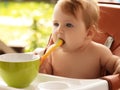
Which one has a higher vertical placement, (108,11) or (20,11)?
(108,11)

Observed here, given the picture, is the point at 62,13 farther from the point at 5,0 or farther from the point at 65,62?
the point at 5,0

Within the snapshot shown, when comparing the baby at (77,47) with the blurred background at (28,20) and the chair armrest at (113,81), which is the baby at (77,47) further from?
the blurred background at (28,20)

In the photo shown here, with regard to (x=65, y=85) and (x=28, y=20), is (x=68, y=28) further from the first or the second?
(x=28, y=20)

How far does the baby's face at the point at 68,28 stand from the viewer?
43.9 inches

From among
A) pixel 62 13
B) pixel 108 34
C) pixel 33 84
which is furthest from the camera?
pixel 108 34

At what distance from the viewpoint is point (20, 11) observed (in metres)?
2.81

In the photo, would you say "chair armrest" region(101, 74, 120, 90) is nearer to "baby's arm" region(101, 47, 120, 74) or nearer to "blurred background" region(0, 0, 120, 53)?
"baby's arm" region(101, 47, 120, 74)

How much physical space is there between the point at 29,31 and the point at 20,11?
21 centimetres

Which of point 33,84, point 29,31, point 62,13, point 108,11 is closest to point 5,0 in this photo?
point 29,31

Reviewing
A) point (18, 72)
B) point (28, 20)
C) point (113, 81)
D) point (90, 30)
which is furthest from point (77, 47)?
point (28, 20)

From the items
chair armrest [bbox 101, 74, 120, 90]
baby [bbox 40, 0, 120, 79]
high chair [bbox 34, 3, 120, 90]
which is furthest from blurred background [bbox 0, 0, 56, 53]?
chair armrest [bbox 101, 74, 120, 90]

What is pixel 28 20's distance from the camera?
280cm

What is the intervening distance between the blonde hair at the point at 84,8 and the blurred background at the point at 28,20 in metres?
1.62

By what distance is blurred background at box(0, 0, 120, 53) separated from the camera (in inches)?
109
